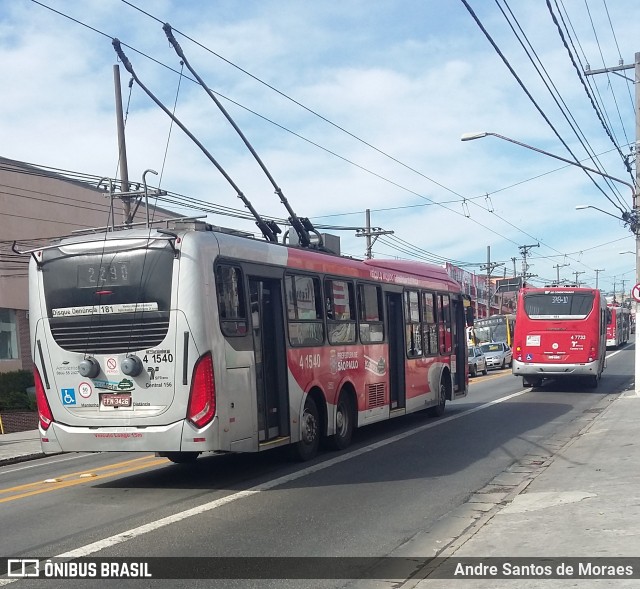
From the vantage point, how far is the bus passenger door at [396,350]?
15.5 metres

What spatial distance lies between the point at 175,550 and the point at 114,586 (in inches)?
38.8

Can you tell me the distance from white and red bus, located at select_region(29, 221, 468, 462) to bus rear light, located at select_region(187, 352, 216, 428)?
0.01 m

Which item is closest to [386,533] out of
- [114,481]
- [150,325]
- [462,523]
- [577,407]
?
[462,523]

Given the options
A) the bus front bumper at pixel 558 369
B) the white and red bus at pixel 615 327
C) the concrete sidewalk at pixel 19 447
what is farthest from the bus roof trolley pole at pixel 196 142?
the white and red bus at pixel 615 327

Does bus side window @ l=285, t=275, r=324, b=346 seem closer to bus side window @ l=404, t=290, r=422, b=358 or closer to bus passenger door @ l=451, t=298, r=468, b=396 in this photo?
bus side window @ l=404, t=290, r=422, b=358

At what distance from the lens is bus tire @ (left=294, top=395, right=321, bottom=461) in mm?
11750

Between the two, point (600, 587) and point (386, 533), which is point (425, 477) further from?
point (600, 587)

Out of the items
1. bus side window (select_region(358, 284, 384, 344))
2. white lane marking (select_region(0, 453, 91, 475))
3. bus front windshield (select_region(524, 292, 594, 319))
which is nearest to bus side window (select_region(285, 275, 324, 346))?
bus side window (select_region(358, 284, 384, 344))

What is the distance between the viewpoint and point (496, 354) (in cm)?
4394

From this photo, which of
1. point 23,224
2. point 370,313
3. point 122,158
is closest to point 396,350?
point 370,313

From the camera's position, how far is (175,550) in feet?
23.4

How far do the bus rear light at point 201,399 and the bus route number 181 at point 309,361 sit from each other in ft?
8.02

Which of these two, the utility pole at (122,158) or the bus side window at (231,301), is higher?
the utility pole at (122,158)

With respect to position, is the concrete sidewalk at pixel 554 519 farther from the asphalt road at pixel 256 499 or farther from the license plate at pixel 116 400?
the license plate at pixel 116 400
